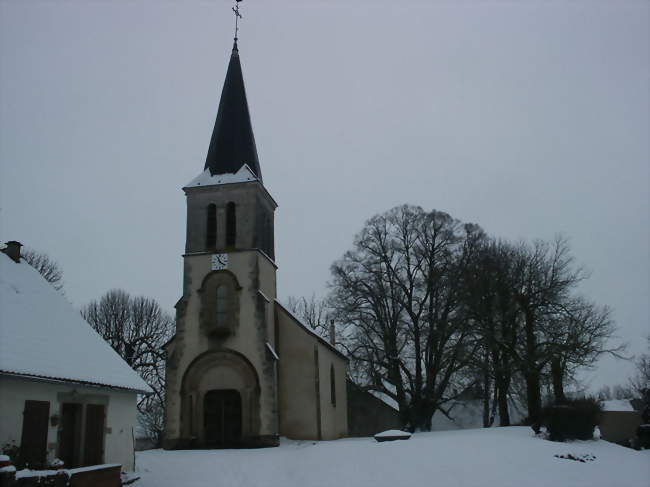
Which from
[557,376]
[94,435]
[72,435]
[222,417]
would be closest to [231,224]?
[222,417]

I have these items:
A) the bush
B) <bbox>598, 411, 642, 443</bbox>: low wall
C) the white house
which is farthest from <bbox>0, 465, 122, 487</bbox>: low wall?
<bbox>598, 411, 642, 443</bbox>: low wall

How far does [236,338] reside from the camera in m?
29.4

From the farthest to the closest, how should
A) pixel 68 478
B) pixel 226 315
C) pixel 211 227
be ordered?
pixel 211 227
pixel 226 315
pixel 68 478

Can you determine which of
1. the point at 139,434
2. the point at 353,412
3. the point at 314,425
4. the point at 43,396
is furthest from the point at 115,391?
the point at 139,434

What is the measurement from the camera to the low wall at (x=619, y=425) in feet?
114

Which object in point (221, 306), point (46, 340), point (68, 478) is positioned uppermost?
point (221, 306)

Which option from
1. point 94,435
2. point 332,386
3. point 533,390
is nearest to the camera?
point 94,435

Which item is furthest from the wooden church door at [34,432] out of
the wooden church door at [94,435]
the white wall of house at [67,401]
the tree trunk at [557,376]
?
the tree trunk at [557,376]

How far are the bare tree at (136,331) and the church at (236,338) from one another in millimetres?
14183

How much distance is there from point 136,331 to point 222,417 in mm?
20085

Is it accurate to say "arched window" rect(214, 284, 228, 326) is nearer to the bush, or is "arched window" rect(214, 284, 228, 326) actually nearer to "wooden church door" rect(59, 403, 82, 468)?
"wooden church door" rect(59, 403, 82, 468)

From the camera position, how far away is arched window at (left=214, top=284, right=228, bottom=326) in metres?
30.0

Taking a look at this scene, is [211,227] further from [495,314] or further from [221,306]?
[495,314]

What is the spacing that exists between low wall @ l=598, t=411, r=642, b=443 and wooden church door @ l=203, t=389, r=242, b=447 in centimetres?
2066
